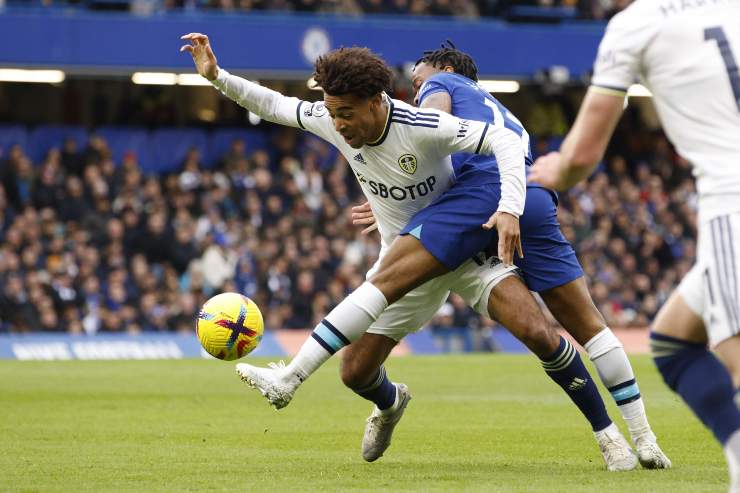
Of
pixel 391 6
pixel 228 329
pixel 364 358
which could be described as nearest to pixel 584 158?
pixel 364 358

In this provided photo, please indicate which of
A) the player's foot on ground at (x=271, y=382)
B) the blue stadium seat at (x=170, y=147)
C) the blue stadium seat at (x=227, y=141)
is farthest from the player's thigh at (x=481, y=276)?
the blue stadium seat at (x=227, y=141)

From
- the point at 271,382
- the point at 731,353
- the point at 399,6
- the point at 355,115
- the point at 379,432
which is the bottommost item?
the point at 399,6

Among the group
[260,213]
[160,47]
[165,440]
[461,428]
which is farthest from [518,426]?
[160,47]

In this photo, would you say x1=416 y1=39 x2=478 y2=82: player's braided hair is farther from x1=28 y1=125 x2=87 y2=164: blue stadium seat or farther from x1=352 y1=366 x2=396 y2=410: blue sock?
x1=28 y1=125 x2=87 y2=164: blue stadium seat

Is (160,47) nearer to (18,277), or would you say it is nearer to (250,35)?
(250,35)

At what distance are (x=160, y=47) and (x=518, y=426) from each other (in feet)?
57.2

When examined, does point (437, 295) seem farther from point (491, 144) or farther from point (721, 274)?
point (721, 274)

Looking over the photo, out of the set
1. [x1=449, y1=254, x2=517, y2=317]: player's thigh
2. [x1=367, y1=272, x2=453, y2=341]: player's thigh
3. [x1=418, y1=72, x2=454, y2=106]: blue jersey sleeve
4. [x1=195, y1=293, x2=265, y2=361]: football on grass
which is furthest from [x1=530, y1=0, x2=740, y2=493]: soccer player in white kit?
[x1=195, y1=293, x2=265, y2=361]: football on grass

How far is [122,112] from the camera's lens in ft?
90.2

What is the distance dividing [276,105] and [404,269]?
137 cm

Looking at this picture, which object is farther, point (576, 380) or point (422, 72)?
point (422, 72)

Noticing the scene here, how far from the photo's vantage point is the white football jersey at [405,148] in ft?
24.0

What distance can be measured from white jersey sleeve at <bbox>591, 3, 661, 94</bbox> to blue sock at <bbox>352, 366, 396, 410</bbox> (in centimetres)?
323

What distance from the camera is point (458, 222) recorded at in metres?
7.33
